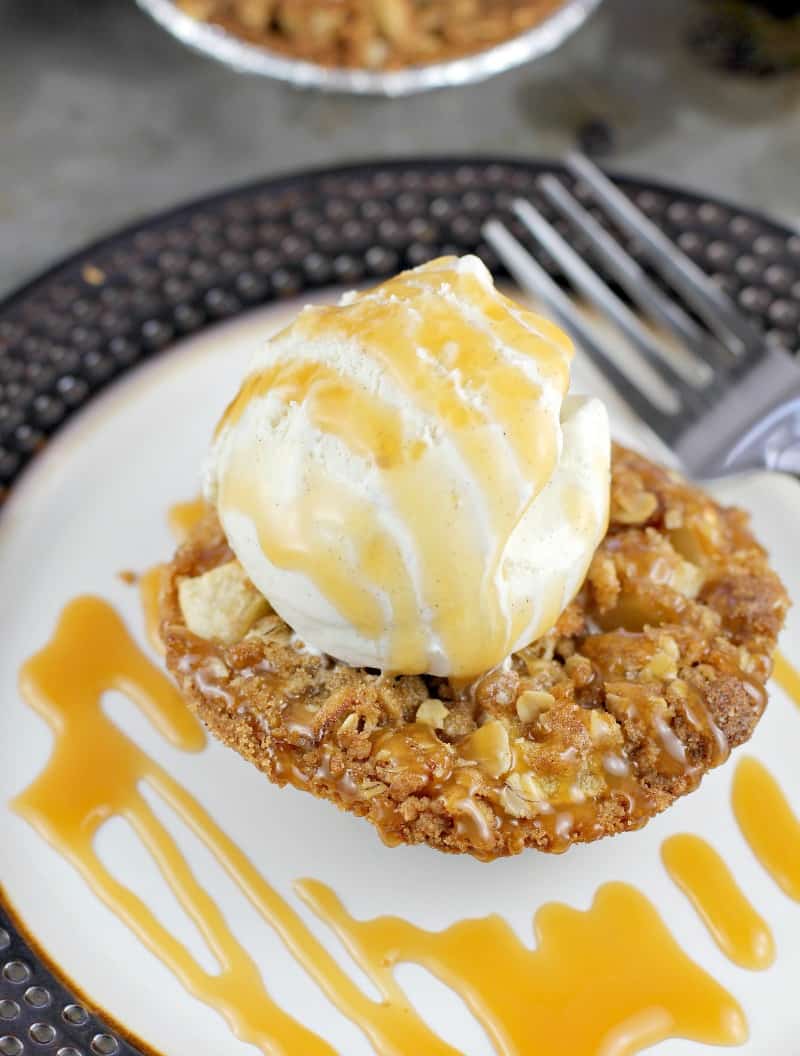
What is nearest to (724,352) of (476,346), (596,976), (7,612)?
(476,346)

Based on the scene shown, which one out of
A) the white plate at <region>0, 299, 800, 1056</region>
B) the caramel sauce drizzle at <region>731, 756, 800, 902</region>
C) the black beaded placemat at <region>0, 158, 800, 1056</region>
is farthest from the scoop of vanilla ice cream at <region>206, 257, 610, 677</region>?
the black beaded placemat at <region>0, 158, 800, 1056</region>

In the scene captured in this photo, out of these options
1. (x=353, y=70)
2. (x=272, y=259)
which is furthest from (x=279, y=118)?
(x=272, y=259)

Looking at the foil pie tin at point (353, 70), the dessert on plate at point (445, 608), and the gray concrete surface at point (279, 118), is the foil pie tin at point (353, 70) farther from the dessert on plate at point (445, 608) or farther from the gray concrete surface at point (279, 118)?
the dessert on plate at point (445, 608)

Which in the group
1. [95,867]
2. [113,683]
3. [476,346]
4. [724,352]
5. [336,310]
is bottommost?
[724,352]

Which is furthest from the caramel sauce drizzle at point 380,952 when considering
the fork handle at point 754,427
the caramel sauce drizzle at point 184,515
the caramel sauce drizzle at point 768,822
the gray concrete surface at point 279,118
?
the gray concrete surface at point 279,118

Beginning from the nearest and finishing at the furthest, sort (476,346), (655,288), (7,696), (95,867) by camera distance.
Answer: (476,346)
(95,867)
(7,696)
(655,288)

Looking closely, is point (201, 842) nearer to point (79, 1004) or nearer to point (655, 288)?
point (79, 1004)

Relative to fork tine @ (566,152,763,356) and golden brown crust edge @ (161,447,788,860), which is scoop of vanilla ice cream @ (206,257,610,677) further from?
fork tine @ (566,152,763,356)
